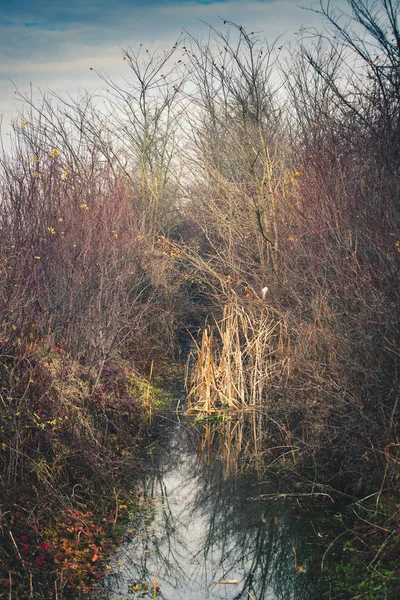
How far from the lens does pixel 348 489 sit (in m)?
6.80

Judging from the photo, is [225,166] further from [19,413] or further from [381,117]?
[19,413]

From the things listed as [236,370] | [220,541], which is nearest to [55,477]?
[220,541]

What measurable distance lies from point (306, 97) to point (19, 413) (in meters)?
11.4

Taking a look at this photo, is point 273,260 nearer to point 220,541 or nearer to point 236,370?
point 236,370

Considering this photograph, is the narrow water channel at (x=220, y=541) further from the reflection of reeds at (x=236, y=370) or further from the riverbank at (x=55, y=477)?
the reflection of reeds at (x=236, y=370)

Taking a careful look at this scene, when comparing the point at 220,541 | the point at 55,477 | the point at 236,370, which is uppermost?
the point at 236,370

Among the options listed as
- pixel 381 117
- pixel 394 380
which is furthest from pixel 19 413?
pixel 381 117

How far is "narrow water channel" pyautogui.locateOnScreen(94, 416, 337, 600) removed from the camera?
5336 millimetres

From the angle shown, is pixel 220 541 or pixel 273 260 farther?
pixel 273 260

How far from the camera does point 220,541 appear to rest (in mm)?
6273

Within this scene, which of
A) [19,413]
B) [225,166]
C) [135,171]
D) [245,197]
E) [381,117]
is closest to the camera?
[19,413]

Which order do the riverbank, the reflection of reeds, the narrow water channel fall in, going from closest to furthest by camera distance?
the riverbank → the narrow water channel → the reflection of reeds

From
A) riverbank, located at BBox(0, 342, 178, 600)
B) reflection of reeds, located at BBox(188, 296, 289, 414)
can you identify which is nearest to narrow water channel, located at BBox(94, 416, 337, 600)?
riverbank, located at BBox(0, 342, 178, 600)

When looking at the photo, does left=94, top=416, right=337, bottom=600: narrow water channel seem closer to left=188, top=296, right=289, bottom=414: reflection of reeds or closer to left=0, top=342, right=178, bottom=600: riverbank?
left=0, top=342, right=178, bottom=600: riverbank
